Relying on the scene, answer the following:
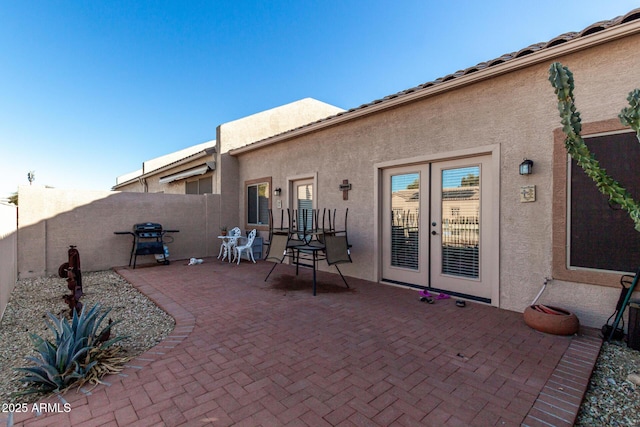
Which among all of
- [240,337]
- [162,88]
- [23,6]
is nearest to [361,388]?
[240,337]

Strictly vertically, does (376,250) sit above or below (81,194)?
below

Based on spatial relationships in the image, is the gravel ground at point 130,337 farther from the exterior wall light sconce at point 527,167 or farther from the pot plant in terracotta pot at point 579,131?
the exterior wall light sconce at point 527,167

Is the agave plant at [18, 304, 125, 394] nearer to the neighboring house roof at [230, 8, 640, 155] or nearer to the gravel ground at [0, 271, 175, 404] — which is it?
the gravel ground at [0, 271, 175, 404]

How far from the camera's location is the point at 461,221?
4.91 metres

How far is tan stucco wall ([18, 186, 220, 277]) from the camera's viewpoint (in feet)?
22.1

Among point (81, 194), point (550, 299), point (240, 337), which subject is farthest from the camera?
point (81, 194)

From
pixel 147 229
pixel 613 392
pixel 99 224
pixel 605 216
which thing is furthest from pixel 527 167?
pixel 99 224

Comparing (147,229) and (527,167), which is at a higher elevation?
(527,167)

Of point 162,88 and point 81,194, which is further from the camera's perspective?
point 162,88

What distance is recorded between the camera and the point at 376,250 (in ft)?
19.7

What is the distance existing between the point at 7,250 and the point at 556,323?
8.06 m

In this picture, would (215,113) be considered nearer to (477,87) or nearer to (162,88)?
(162,88)

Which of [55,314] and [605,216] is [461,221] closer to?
[605,216]

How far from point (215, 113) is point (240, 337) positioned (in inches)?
583
